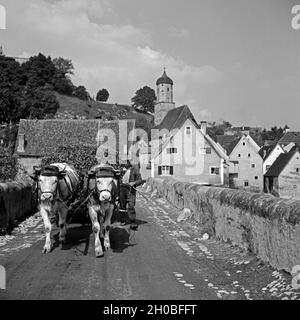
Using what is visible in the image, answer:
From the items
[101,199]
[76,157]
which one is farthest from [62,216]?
[76,157]

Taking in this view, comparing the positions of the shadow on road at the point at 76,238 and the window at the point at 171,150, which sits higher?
the window at the point at 171,150

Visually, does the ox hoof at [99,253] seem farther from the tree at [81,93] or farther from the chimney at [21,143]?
the tree at [81,93]

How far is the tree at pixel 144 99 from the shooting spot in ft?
502

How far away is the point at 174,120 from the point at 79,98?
80271mm

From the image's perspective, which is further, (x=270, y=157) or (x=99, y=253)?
(x=270, y=157)

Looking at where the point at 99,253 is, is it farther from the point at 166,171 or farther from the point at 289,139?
the point at 289,139

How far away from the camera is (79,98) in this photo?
14262cm

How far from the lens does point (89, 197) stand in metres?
10.1

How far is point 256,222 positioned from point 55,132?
50406mm

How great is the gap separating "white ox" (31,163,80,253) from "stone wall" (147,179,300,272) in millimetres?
3994

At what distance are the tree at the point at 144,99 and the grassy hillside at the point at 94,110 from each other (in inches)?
97.4

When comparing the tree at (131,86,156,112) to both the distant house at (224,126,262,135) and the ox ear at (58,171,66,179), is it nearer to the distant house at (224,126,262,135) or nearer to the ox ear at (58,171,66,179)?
the distant house at (224,126,262,135)

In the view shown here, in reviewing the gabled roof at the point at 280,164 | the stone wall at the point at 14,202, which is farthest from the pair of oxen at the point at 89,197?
the gabled roof at the point at 280,164
